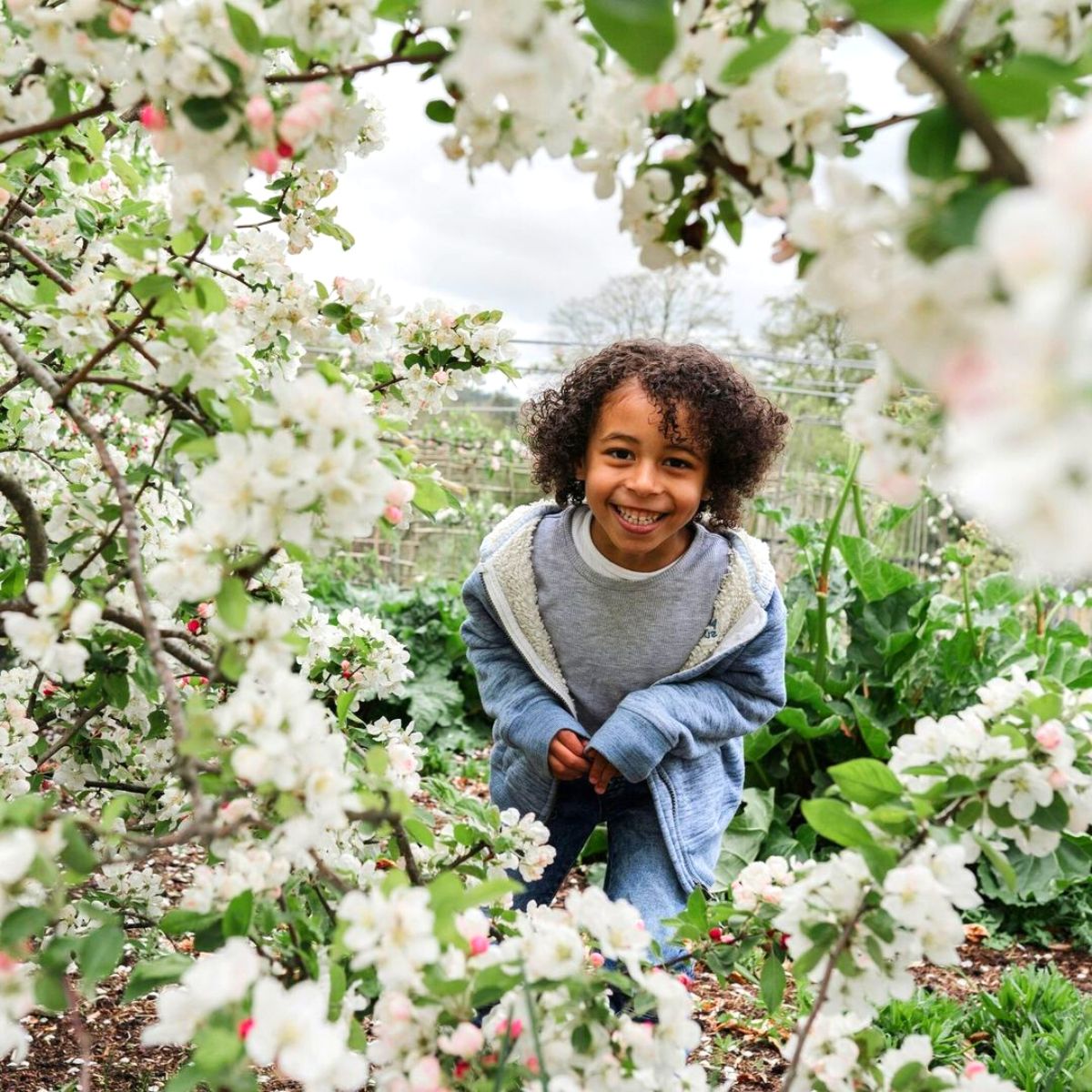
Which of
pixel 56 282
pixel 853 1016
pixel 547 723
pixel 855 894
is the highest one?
pixel 56 282

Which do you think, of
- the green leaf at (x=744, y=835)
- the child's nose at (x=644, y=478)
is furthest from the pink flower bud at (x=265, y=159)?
the green leaf at (x=744, y=835)

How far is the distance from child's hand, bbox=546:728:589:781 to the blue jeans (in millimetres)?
169

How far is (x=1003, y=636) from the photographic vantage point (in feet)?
13.8

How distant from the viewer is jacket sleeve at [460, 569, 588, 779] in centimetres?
227

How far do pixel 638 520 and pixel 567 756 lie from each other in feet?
1.59

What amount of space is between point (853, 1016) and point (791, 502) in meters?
10.2

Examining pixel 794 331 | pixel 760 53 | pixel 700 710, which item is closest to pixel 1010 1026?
pixel 700 710

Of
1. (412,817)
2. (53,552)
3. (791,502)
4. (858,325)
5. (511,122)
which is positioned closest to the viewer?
(858,325)

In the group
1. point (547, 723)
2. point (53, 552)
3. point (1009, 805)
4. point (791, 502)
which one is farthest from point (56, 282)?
point (791, 502)

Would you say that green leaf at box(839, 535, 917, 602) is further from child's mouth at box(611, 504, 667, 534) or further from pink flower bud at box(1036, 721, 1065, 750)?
pink flower bud at box(1036, 721, 1065, 750)

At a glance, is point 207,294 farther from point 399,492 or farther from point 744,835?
point 744,835

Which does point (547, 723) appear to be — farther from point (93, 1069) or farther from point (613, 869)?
point (93, 1069)

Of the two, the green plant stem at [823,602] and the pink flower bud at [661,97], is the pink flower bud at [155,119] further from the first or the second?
the green plant stem at [823,602]

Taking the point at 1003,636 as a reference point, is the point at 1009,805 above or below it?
below
